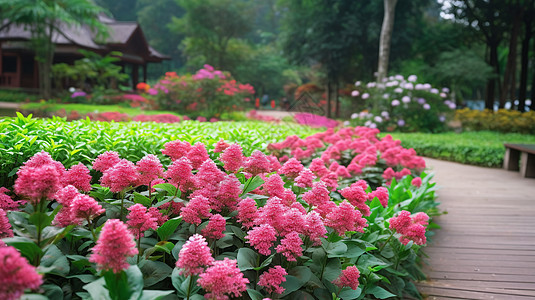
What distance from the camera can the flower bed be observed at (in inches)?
42.9

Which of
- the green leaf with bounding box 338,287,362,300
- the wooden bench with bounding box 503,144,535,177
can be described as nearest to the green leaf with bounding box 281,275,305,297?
the green leaf with bounding box 338,287,362,300

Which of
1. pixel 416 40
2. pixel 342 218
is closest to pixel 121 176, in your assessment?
pixel 342 218

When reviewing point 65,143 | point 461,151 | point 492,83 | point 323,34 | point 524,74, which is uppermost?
point 323,34

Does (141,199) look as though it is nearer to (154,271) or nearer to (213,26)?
(154,271)

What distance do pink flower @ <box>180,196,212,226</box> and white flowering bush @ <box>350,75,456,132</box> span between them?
1047 cm

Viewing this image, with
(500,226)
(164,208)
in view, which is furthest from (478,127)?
(164,208)

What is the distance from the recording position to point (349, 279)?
1.50m

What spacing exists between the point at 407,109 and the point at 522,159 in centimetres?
553

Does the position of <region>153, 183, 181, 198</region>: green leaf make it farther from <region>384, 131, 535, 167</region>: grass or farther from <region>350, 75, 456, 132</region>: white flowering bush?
<region>350, 75, 456, 132</region>: white flowering bush

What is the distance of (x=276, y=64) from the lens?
90.3 ft

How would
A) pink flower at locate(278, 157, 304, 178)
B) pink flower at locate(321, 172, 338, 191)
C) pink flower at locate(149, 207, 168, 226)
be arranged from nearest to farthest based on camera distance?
pink flower at locate(149, 207, 168, 226) < pink flower at locate(278, 157, 304, 178) < pink flower at locate(321, 172, 338, 191)

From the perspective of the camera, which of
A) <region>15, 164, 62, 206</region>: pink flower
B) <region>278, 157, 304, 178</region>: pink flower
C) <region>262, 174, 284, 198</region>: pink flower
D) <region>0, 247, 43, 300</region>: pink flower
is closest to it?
<region>0, 247, 43, 300</region>: pink flower

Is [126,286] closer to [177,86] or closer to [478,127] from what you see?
[177,86]

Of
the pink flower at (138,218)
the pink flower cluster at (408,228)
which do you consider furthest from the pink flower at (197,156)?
the pink flower cluster at (408,228)
